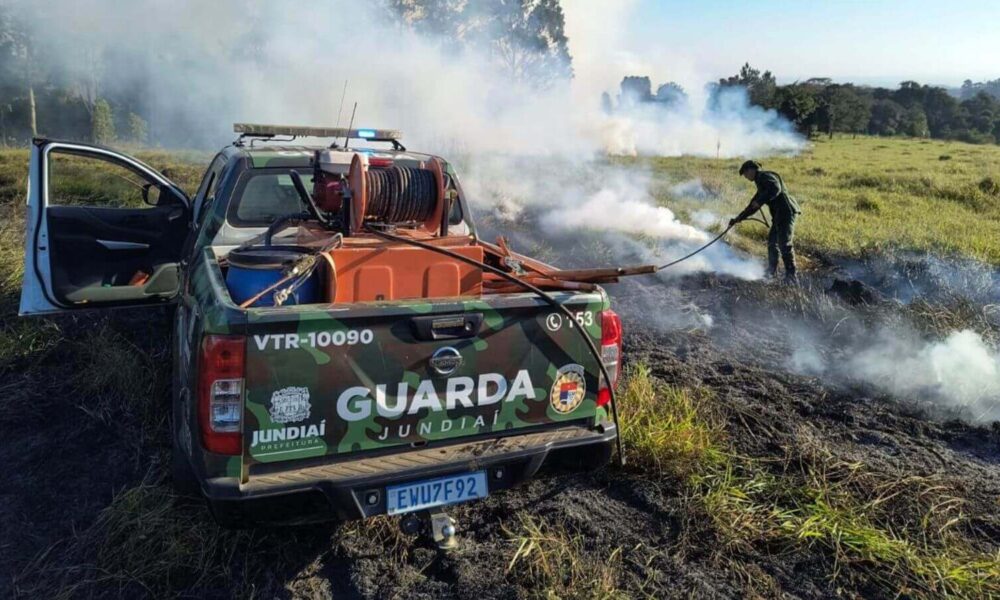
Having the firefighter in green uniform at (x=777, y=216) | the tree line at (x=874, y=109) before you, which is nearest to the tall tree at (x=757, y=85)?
the tree line at (x=874, y=109)

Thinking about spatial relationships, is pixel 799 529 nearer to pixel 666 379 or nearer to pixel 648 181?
pixel 666 379

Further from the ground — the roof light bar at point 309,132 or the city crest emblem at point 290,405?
the roof light bar at point 309,132

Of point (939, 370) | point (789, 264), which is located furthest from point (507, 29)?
point (939, 370)

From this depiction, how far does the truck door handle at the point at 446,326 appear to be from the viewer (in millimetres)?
2717

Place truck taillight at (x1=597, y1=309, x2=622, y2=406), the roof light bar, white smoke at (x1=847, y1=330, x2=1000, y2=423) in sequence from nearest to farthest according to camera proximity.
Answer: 1. truck taillight at (x1=597, y1=309, x2=622, y2=406)
2. the roof light bar
3. white smoke at (x1=847, y1=330, x2=1000, y2=423)

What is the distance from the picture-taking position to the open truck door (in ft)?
14.9

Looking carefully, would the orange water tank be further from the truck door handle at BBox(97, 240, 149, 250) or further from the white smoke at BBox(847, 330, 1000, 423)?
the white smoke at BBox(847, 330, 1000, 423)

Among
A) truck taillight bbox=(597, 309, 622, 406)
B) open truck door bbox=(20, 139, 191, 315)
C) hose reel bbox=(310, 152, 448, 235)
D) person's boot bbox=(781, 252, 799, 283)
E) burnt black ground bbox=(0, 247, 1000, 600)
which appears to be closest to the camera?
burnt black ground bbox=(0, 247, 1000, 600)

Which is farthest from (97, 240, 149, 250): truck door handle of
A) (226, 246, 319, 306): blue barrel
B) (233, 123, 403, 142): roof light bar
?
(226, 246, 319, 306): blue barrel

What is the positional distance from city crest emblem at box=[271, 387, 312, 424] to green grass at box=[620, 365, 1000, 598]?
1.95 metres

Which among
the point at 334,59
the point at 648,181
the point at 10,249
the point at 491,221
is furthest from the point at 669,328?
the point at 334,59

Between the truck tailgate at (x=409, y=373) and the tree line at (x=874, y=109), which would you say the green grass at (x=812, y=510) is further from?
the tree line at (x=874, y=109)

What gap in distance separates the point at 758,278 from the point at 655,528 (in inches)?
226

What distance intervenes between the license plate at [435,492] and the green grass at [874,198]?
8076 millimetres
